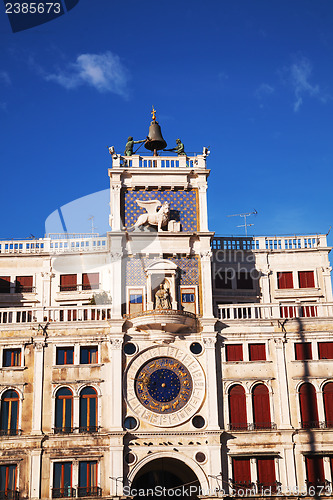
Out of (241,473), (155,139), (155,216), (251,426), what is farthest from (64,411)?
(155,139)

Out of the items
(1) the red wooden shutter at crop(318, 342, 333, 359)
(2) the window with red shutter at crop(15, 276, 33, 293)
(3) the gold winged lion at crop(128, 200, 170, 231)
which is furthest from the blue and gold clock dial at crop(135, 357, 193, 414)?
(2) the window with red shutter at crop(15, 276, 33, 293)

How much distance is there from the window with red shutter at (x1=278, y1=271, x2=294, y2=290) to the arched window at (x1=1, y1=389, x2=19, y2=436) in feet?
70.1

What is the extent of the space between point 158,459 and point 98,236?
17.5m

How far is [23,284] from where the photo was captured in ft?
182

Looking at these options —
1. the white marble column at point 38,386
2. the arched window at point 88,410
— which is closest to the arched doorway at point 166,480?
the arched window at point 88,410

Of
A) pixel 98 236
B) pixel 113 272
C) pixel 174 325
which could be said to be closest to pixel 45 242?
pixel 98 236

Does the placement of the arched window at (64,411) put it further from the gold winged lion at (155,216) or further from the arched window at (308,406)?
the arched window at (308,406)

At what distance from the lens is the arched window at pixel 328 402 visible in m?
46.9

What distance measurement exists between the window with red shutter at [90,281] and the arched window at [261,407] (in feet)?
48.0

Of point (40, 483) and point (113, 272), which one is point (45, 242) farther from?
point (40, 483)

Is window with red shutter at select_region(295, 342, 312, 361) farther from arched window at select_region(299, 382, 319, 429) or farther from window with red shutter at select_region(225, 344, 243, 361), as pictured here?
window with red shutter at select_region(225, 344, 243, 361)

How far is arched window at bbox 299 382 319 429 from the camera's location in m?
46.8

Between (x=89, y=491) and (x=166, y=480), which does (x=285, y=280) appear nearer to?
(x=166, y=480)

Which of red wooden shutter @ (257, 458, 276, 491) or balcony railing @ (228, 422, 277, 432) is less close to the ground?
balcony railing @ (228, 422, 277, 432)
